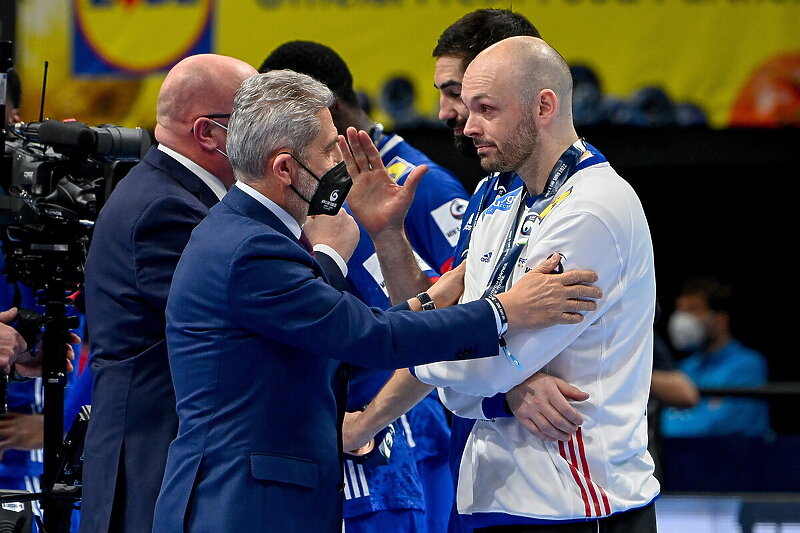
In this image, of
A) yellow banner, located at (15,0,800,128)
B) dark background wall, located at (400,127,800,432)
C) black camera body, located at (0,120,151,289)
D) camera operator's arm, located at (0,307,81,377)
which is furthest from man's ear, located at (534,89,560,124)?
dark background wall, located at (400,127,800,432)

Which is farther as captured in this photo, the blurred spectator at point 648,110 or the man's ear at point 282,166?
the blurred spectator at point 648,110

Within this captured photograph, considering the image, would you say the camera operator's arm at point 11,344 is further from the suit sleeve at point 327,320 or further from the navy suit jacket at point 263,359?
the suit sleeve at point 327,320

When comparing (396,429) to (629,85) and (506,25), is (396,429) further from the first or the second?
(629,85)

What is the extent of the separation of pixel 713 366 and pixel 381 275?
16.3 feet

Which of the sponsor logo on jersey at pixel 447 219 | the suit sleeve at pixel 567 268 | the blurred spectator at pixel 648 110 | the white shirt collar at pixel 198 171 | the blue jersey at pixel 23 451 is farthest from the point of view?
the blurred spectator at pixel 648 110

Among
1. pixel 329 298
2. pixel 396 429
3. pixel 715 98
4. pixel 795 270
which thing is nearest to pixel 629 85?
pixel 715 98

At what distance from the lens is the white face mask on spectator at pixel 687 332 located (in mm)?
8445

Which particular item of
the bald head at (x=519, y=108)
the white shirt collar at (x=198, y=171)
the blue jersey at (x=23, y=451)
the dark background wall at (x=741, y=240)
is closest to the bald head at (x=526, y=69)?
the bald head at (x=519, y=108)

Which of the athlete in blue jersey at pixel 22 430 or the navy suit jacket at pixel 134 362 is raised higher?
the navy suit jacket at pixel 134 362

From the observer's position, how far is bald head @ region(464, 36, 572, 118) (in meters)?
3.02

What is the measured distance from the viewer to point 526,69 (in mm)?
3021

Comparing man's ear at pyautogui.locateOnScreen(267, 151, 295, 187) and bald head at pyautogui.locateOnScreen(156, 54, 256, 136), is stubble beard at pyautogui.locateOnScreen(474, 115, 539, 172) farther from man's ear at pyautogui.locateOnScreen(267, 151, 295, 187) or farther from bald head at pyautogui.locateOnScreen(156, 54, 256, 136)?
bald head at pyautogui.locateOnScreen(156, 54, 256, 136)

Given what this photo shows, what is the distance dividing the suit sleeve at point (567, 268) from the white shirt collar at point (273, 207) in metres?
0.54

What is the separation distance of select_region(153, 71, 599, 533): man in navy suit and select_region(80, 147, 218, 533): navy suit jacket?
13.0 inches
